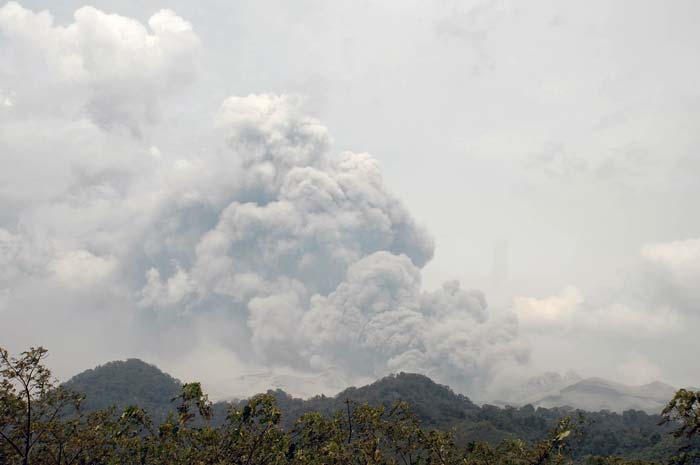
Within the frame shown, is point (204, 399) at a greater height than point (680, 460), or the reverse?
point (204, 399)

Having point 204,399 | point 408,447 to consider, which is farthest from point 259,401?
point 408,447

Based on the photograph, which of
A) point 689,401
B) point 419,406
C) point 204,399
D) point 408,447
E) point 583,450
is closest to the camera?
point 689,401

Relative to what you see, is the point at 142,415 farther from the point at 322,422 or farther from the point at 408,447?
the point at 408,447

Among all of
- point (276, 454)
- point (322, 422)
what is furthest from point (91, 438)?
point (322, 422)

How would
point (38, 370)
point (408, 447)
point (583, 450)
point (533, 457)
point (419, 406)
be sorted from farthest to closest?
1. point (419, 406)
2. point (583, 450)
3. point (408, 447)
4. point (533, 457)
5. point (38, 370)

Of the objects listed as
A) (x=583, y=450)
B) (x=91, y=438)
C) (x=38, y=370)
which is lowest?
(x=583, y=450)

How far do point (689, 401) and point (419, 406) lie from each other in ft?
540

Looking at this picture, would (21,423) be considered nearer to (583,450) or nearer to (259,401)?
(259,401)

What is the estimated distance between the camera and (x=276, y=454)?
93.6ft

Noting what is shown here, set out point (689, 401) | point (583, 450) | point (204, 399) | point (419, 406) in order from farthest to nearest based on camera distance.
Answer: point (419, 406) → point (583, 450) → point (204, 399) → point (689, 401)

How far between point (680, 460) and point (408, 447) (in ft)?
56.9

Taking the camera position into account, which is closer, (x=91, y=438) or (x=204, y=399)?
(x=204, y=399)

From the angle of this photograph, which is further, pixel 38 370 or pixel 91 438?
pixel 91 438

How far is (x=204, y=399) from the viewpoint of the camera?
25.0 m
